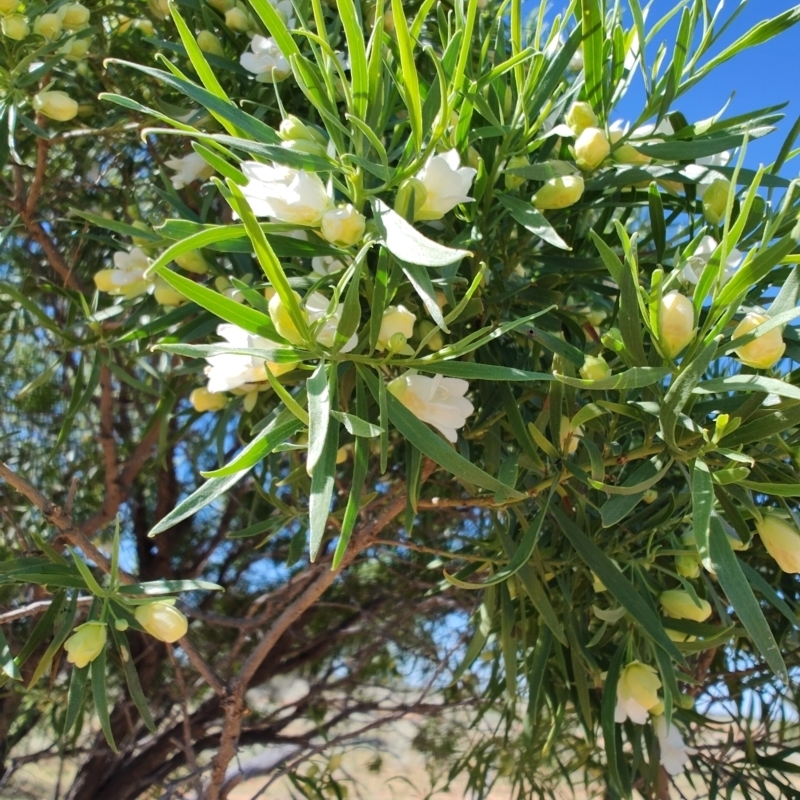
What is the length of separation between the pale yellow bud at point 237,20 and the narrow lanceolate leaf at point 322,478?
1.92 feet

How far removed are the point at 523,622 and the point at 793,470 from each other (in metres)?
0.37

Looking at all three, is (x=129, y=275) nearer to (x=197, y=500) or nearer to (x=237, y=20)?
(x=237, y=20)

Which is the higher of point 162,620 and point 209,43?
point 209,43

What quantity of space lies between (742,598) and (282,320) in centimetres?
37

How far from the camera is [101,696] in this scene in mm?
711

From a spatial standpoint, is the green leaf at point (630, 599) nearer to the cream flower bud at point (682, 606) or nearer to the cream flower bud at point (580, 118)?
the cream flower bud at point (682, 606)

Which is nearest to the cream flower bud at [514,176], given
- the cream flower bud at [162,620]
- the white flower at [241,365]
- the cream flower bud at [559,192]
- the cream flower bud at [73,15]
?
the cream flower bud at [559,192]

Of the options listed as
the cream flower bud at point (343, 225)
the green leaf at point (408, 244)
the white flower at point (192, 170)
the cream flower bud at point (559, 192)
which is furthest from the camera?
the white flower at point (192, 170)

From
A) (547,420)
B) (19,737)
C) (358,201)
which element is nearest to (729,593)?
(547,420)

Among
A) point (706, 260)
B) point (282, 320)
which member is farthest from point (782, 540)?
point (282, 320)

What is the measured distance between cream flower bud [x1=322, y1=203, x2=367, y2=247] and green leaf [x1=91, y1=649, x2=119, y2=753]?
447 millimetres

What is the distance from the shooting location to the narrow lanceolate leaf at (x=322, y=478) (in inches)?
20.0

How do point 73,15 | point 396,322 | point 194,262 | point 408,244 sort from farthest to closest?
point 73,15, point 194,262, point 396,322, point 408,244

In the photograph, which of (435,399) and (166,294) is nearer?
(435,399)
